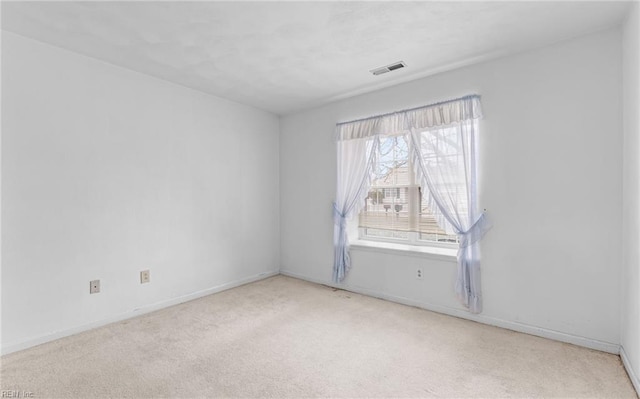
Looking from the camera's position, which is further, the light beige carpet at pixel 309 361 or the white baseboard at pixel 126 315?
the white baseboard at pixel 126 315

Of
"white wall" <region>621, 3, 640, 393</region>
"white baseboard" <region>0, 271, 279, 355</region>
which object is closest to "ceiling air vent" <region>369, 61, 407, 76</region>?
"white wall" <region>621, 3, 640, 393</region>

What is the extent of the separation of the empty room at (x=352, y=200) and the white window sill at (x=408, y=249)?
3 cm

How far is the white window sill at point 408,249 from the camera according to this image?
3232 mm

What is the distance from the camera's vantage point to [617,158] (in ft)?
7.71

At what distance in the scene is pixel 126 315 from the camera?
10.1 feet

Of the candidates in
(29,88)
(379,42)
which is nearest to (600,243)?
(379,42)

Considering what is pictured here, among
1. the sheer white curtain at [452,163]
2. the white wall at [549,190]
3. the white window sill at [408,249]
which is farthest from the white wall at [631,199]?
the white window sill at [408,249]

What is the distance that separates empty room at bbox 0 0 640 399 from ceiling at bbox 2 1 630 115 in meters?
0.02

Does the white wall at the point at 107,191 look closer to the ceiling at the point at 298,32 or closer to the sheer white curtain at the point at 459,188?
the ceiling at the point at 298,32

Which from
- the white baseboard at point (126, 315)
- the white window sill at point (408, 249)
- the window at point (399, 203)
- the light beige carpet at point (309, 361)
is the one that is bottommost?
the light beige carpet at point (309, 361)

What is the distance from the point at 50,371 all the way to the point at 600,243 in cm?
429

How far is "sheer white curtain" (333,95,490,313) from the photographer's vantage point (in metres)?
2.97

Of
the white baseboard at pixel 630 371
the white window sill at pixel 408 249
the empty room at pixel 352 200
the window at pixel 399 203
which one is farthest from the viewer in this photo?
the window at pixel 399 203

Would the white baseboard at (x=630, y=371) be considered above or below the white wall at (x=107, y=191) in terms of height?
below
